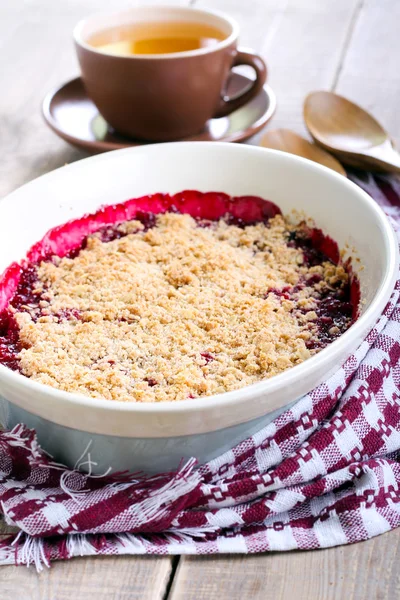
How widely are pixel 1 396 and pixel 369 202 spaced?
1.84ft

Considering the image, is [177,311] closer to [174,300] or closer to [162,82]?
[174,300]

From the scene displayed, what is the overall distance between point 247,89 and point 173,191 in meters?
0.34

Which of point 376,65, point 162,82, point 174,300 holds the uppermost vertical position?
point 162,82

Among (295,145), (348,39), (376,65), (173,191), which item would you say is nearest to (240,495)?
(173,191)

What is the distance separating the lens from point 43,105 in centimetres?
150

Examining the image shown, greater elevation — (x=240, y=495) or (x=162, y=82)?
(x=162, y=82)

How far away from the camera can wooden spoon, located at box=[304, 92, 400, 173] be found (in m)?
1.38

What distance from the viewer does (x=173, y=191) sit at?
1.25 meters

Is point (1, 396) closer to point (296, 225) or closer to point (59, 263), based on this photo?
point (59, 263)

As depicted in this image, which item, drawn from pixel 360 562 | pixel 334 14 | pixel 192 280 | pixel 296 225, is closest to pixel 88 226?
pixel 192 280

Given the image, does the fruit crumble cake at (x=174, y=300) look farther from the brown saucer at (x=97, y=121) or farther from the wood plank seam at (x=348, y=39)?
the wood plank seam at (x=348, y=39)

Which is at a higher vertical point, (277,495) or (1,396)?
(1,396)

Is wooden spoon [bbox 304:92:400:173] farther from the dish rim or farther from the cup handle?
the dish rim

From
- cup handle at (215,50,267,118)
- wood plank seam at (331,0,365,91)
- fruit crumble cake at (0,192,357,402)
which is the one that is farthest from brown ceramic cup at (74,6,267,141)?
wood plank seam at (331,0,365,91)
